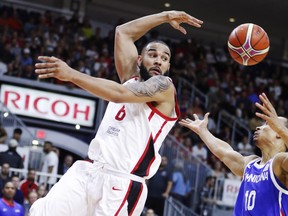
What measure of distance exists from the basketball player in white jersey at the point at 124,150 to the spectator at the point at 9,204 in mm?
6750

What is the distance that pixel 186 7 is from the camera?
89.6 feet

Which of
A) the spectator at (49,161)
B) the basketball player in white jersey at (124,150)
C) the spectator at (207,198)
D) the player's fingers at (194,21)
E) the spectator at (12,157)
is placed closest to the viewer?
the basketball player in white jersey at (124,150)

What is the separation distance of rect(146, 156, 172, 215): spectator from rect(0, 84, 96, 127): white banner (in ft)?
12.9

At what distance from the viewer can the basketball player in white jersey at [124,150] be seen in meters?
6.14

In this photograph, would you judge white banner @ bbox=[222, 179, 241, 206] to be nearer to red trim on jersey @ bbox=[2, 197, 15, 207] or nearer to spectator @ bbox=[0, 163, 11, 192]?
spectator @ bbox=[0, 163, 11, 192]

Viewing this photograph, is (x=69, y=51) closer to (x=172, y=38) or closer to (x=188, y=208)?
(x=188, y=208)

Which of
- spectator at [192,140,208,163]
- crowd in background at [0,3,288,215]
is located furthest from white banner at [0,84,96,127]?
spectator at [192,140,208,163]

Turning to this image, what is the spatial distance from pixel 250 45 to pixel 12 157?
801cm

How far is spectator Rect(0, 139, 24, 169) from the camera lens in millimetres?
14820

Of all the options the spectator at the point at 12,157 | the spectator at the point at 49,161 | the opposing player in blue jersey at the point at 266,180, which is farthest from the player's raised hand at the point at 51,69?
the spectator at the point at 49,161

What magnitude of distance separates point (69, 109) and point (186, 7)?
943 centimetres

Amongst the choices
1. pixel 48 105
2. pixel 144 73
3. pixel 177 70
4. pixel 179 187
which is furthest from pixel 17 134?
pixel 144 73

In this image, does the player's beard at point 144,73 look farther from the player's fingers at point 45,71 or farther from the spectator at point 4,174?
the spectator at point 4,174

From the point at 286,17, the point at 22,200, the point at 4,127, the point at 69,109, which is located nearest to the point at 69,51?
the point at 69,109
